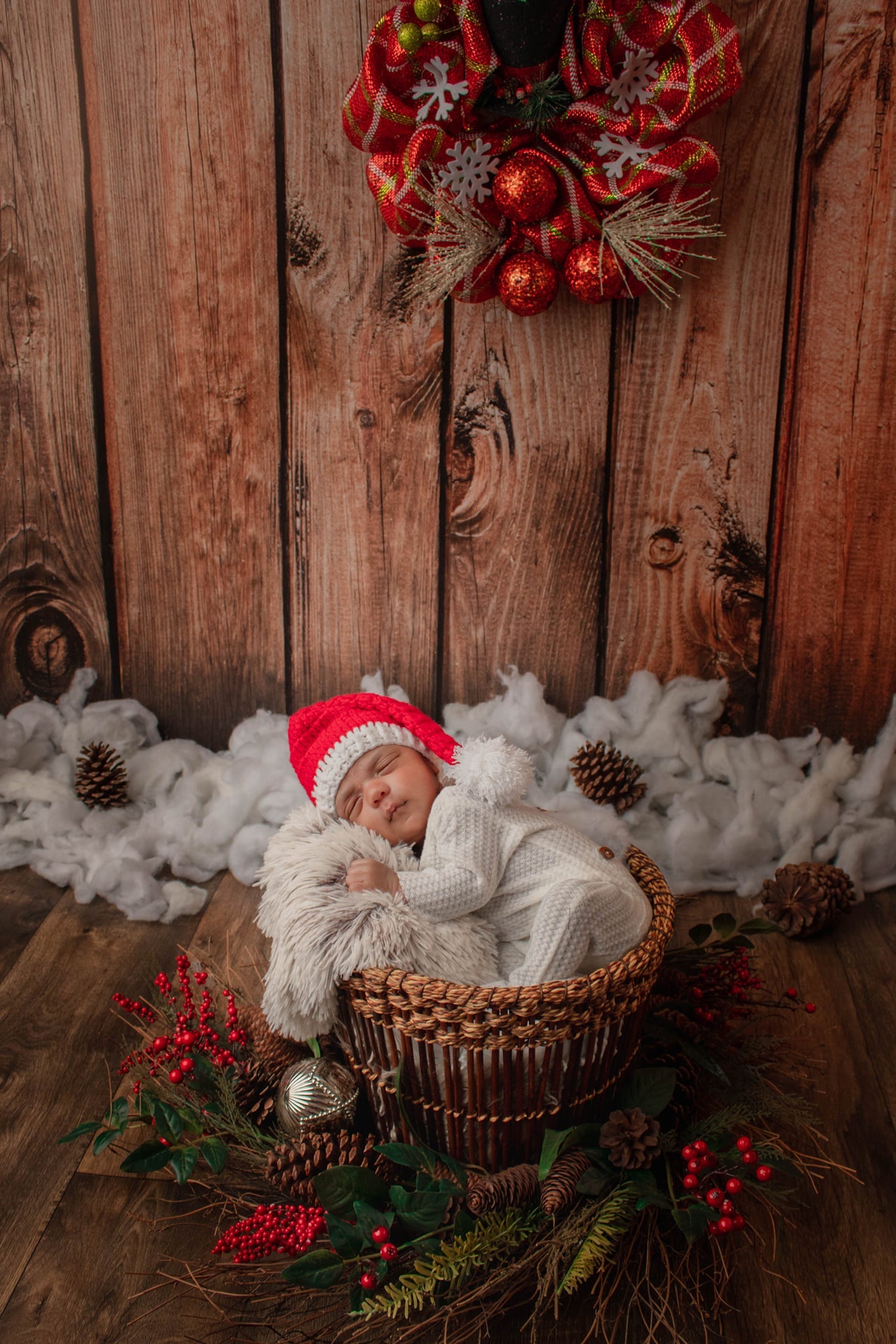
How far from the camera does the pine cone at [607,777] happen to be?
1552mm

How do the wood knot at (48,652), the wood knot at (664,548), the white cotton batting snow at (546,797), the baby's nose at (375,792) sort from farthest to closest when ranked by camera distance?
the wood knot at (48,652)
the wood knot at (664,548)
the white cotton batting snow at (546,797)
the baby's nose at (375,792)

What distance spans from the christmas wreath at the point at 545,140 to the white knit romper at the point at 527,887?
800mm

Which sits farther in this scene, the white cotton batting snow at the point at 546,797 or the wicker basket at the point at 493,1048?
the white cotton batting snow at the point at 546,797

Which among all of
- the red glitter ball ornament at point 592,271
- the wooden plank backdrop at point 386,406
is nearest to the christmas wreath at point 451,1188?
the wooden plank backdrop at point 386,406

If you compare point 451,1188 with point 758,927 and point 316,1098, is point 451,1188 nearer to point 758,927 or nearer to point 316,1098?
point 316,1098

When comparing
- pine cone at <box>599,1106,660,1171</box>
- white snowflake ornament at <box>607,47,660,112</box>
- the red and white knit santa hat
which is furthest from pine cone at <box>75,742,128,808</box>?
white snowflake ornament at <box>607,47,660,112</box>

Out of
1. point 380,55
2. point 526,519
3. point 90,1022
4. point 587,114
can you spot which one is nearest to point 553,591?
point 526,519

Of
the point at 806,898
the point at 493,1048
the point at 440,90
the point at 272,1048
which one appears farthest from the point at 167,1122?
the point at 440,90

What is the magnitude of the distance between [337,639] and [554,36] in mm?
987

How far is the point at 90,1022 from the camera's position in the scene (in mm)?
1236

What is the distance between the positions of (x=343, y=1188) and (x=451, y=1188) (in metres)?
0.10

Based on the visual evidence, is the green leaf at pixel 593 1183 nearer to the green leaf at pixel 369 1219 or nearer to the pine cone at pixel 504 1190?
the pine cone at pixel 504 1190

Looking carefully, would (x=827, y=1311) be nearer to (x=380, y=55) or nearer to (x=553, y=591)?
(x=553, y=591)

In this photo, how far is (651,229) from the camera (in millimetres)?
1343
